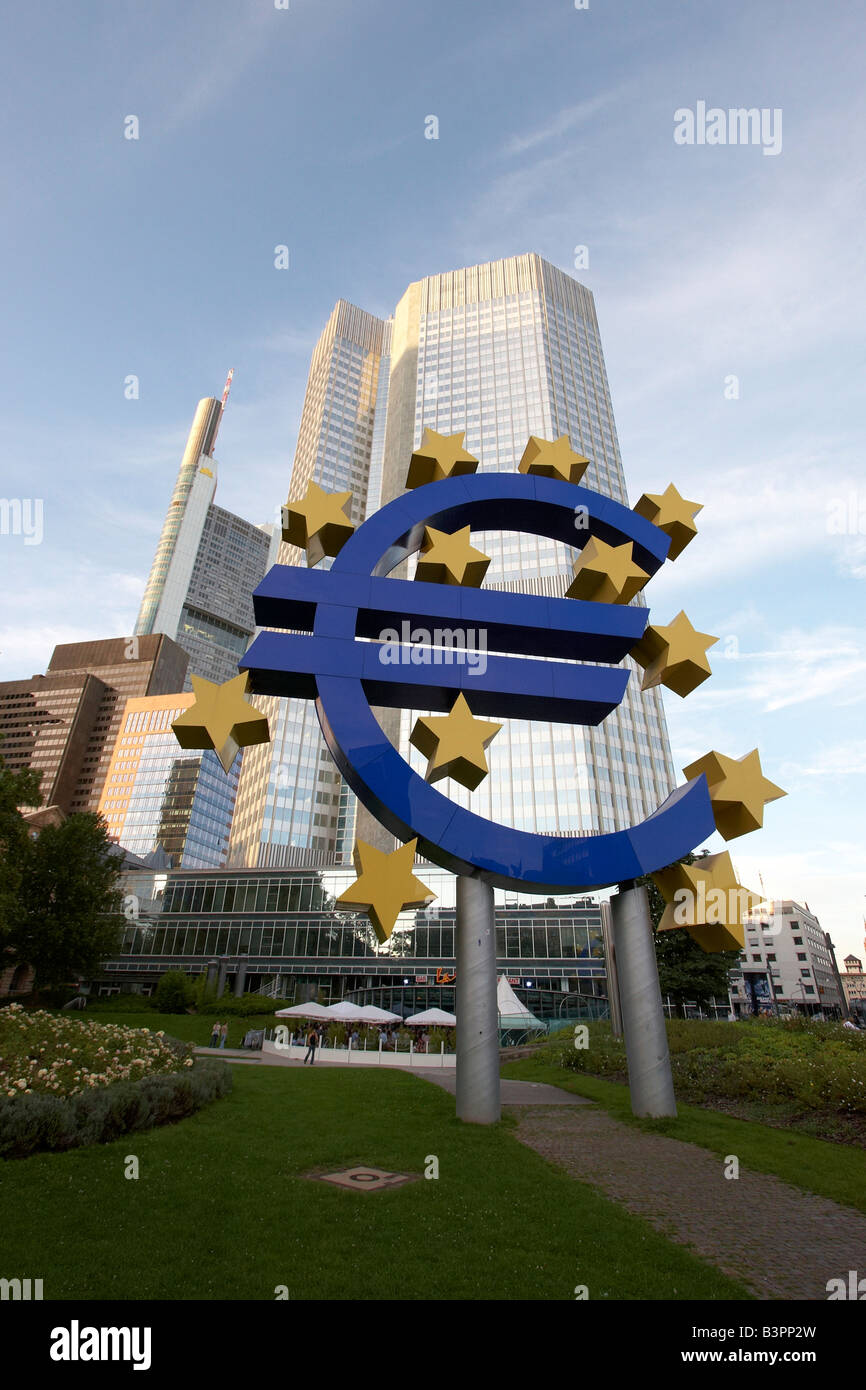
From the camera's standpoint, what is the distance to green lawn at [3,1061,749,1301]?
A: 543cm

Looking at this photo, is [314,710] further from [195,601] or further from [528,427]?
[195,601]

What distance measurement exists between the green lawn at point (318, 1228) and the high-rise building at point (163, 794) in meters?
122

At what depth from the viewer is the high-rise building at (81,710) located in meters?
143

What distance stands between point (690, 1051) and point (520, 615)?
45.8 ft

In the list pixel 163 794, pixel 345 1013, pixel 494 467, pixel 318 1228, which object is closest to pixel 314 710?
pixel 494 467

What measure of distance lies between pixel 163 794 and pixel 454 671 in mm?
131184

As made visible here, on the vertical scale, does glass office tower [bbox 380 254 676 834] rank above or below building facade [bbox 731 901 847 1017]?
above

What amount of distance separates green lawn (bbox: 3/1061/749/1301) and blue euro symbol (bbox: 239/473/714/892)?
466 cm

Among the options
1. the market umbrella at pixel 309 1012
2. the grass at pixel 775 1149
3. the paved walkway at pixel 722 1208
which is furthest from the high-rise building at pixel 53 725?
the paved walkway at pixel 722 1208

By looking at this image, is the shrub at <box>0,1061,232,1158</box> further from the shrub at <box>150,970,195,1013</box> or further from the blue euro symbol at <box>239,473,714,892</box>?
the shrub at <box>150,970,195,1013</box>

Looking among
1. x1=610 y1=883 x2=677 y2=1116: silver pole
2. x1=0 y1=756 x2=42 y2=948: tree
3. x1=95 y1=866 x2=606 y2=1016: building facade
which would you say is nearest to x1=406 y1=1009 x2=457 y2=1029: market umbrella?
x1=95 y1=866 x2=606 y2=1016: building facade

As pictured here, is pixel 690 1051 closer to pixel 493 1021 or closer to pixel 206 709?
pixel 493 1021

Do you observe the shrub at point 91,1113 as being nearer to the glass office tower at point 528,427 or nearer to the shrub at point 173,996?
the shrub at point 173,996

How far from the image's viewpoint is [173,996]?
3988 centimetres
